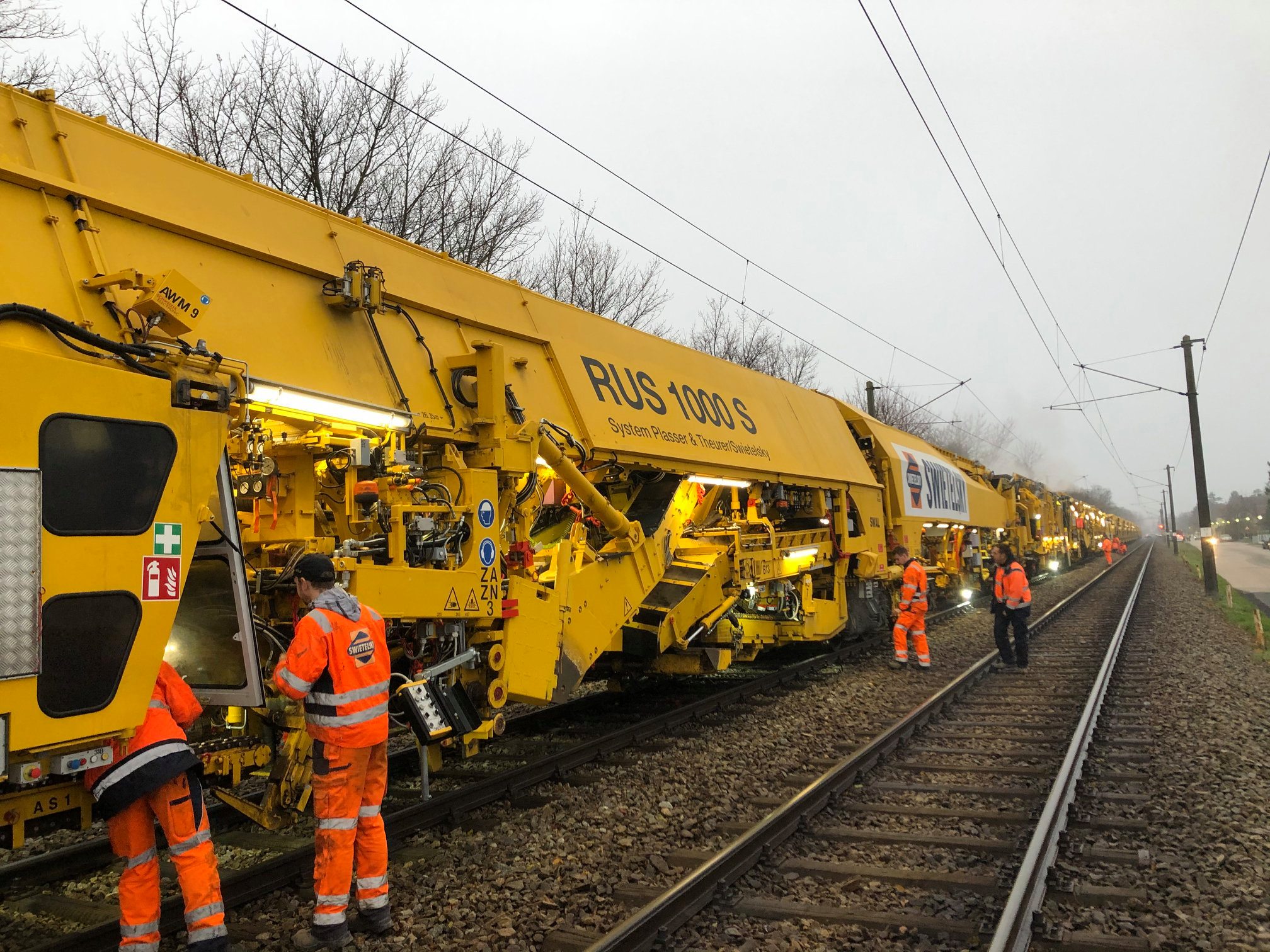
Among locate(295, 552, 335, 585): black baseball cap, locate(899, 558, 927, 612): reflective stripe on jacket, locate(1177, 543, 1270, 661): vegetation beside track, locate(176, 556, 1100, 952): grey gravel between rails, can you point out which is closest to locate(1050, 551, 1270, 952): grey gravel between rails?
locate(176, 556, 1100, 952): grey gravel between rails

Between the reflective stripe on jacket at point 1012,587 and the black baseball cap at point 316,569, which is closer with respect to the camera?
the black baseball cap at point 316,569

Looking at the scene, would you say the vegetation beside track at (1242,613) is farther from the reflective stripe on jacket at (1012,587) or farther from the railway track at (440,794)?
the railway track at (440,794)

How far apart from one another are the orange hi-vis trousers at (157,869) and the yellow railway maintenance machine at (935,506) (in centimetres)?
1088

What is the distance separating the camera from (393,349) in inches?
201

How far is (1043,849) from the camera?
464 cm

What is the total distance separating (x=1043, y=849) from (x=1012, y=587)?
7.12m

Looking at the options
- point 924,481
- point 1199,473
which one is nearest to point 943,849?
point 924,481

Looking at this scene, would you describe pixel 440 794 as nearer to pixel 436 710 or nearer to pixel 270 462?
pixel 436 710

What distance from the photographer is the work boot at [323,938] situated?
371cm

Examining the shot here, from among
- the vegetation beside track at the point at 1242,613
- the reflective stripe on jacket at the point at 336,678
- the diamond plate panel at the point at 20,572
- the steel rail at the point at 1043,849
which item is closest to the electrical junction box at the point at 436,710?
the reflective stripe on jacket at the point at 336,678

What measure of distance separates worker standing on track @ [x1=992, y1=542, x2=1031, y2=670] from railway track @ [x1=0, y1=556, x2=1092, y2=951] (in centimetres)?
301

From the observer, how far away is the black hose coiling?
119 inches

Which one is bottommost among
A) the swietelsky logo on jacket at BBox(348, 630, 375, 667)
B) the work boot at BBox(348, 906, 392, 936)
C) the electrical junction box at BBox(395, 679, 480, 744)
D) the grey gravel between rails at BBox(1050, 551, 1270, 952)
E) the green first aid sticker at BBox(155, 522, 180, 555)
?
the grey gravel between rails at BBox(1050, 551, 1270, 952)

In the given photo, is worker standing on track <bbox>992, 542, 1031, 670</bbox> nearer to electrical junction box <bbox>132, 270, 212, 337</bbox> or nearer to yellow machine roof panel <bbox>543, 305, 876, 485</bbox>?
yellow machine roof panel <bbox>543, 305, 876, 485</bbox>
